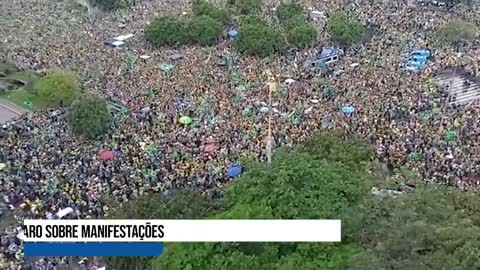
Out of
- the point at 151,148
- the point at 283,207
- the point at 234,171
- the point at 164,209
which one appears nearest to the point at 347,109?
the point at 234,171

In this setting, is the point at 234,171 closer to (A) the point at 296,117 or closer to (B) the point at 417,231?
(A) the point at 296,117

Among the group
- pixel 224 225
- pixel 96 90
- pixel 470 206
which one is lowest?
pixel 96 90

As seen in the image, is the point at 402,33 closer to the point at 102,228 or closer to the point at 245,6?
the point at 245,6

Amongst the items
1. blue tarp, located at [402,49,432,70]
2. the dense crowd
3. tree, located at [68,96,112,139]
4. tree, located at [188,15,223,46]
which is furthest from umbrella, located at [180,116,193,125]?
blue tarp, located at [402,49,432,70]

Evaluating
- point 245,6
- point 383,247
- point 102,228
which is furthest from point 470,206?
point 245,6

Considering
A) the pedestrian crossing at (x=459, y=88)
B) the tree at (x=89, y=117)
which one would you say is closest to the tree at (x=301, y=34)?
the pedestrian crossing at (x=459, y=88)
